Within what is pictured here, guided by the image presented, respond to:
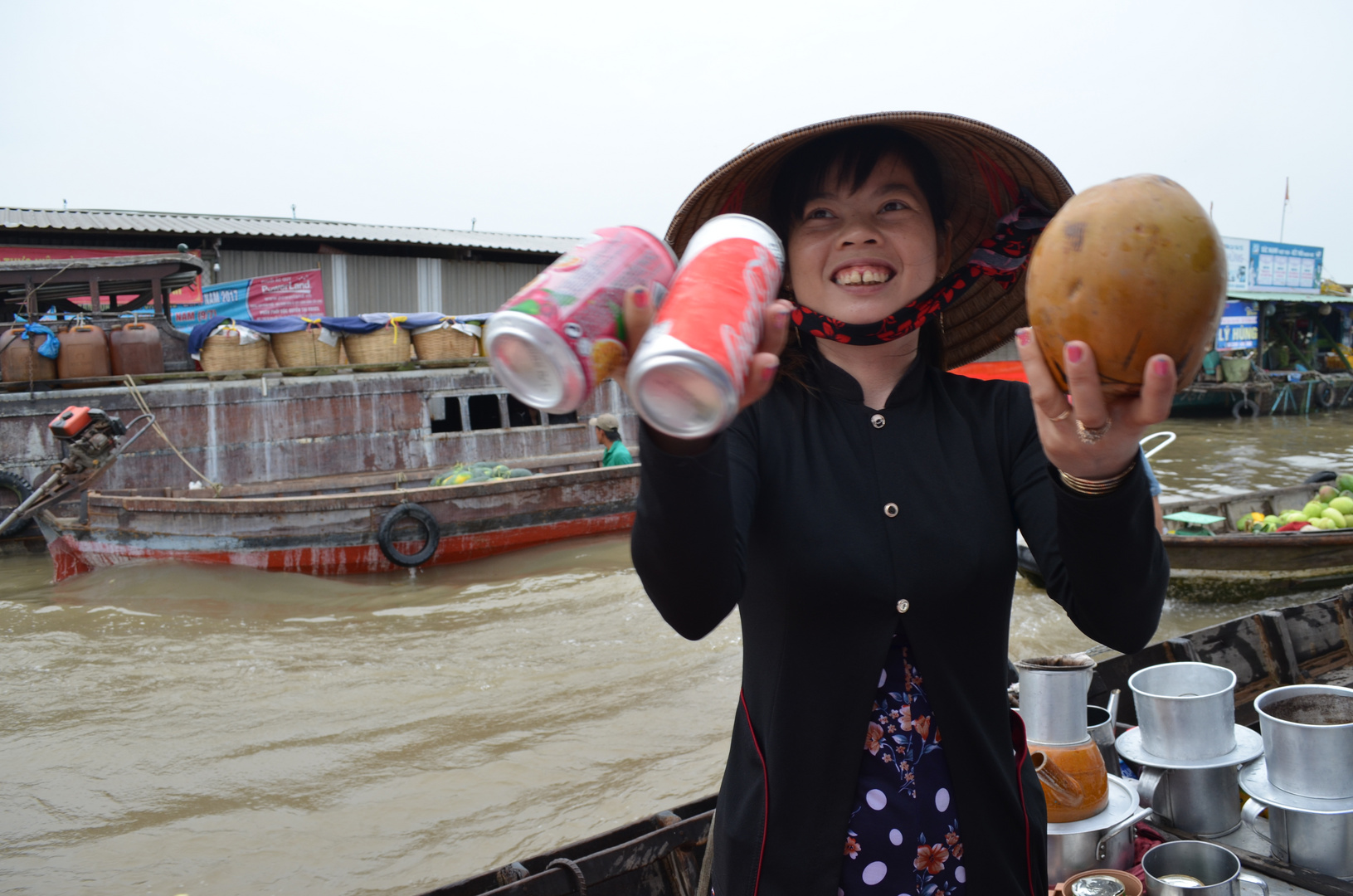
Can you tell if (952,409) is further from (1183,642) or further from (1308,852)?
(1183,642)

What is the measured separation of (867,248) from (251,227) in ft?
53.3

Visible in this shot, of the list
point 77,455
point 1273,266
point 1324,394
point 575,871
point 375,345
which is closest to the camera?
point 575,871

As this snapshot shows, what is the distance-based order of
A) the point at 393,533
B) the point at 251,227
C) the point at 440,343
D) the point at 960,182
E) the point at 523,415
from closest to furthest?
the point at 960,182, the point at 393,533, the point at 440,343, the point at 523,415, the point at 251,227

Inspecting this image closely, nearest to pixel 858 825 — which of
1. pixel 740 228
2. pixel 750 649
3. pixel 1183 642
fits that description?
pixel 750 649

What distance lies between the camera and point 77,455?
8.75 m

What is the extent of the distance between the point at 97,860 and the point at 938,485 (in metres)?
5.21

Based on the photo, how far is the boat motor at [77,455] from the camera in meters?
8.60

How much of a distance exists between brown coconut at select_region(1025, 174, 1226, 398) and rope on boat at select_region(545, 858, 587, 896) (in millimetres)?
2053

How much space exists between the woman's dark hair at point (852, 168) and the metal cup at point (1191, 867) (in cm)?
127

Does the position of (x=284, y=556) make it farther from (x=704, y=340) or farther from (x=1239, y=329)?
(x=1239, y=329)

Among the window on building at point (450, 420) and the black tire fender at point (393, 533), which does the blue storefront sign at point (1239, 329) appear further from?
the black tire fender at point (393, 533)

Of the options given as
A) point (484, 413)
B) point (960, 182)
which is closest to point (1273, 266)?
point (484, 413)

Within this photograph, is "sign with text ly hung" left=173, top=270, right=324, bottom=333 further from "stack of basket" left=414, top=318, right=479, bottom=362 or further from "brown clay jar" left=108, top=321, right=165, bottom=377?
"stack of basket" left=414, top=318, right=479, bottom=362

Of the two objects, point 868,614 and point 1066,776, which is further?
point 1066,776
